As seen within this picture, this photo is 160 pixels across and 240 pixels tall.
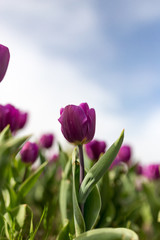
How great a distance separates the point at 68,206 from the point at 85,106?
626 millimetres

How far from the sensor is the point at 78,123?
0.76 m

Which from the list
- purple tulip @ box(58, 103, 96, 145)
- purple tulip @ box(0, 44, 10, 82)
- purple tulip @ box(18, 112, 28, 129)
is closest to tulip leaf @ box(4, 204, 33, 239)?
purple tulip @ box(58, 103, 96, 145)

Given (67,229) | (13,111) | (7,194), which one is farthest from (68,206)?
(13,111)

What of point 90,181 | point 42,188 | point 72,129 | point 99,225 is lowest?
point 99,225

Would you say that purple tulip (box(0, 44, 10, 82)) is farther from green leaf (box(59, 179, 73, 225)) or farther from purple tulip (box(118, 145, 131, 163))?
purple tulip (box(118, 145, 131, 163))

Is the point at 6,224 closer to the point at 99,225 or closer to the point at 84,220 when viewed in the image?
the point at 84,220

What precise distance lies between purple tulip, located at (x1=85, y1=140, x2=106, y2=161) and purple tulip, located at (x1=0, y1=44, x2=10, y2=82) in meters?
0.71

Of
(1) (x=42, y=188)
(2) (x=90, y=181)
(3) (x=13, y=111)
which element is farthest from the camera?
(1) (x=42, y=188)

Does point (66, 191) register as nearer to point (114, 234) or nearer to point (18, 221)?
point (18, 221)

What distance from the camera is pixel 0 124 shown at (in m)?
0.92

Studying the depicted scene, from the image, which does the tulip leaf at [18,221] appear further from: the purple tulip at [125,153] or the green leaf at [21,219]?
the purple tulip at [125,153]

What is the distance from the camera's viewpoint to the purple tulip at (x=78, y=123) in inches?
29.8

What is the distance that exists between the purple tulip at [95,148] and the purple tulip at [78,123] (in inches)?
22.7

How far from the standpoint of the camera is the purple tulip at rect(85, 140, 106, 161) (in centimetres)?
136
